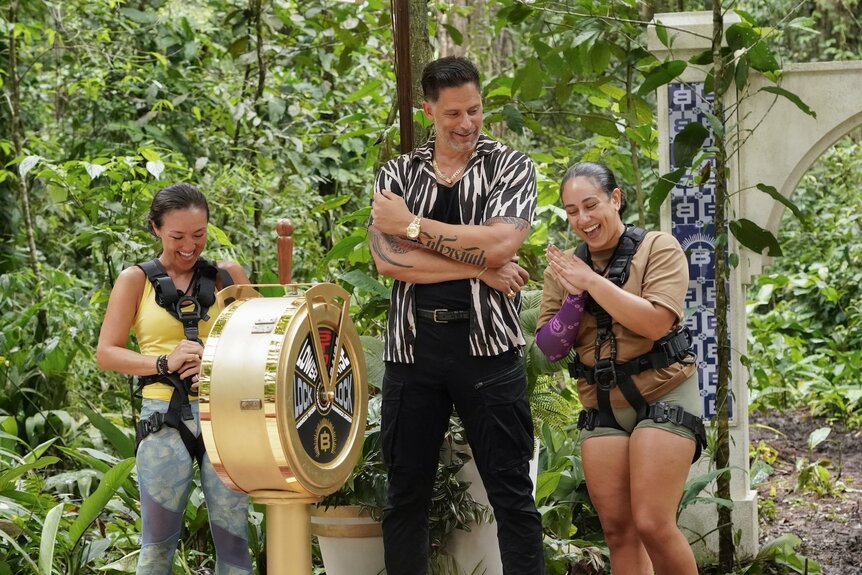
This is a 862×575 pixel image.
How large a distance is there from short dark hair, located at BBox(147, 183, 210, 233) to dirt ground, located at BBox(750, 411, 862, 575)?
3.15m

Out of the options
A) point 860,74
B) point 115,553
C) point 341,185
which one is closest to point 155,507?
point 115,553

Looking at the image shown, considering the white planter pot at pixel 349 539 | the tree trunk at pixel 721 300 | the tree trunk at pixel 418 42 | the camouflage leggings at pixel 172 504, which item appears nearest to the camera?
the camouflage leggings at pixel 172 504

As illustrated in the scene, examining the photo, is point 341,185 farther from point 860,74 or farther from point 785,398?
point 785,398

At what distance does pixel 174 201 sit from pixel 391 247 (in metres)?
0.64

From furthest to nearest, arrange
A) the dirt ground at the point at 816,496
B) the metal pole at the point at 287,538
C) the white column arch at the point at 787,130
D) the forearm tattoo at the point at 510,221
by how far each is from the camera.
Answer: the dirt ground at the point at 816,496, the white column arch at the point at 787,130, the forearm tattoo at the point at 510,221, the metal pole at the point at 287,538

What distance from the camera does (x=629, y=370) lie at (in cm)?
296

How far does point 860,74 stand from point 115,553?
12.2 feet

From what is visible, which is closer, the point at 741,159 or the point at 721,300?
the point at 721,300

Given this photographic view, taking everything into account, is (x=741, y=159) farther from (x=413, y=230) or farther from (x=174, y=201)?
(x=174, y=201)

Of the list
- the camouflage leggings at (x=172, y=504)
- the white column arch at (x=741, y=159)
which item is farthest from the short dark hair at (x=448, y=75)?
the white column arch at (x=741, y=159)

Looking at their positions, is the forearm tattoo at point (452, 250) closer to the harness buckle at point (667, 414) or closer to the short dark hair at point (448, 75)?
the short dark hair at point (448, 75)

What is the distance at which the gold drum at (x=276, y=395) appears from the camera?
2.31 metres

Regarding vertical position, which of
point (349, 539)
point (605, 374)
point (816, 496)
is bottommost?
point (816, 496)

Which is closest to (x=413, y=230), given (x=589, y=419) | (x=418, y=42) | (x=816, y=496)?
(x=589, y=419)
